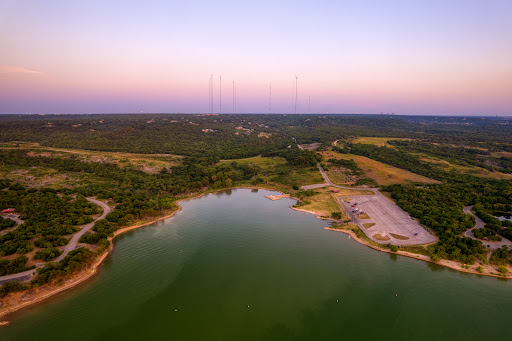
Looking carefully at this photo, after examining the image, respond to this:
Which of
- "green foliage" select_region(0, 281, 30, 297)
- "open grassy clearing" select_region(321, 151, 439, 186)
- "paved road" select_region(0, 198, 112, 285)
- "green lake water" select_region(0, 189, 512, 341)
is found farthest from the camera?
"open grassy clearing" select_region(321, 151, 439, 186)

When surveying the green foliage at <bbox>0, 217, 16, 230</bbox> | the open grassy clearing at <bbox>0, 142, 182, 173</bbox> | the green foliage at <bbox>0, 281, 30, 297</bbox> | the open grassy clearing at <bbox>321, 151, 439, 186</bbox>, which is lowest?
the green foliage at <bbox>0, 281, 30, 297</bbox>

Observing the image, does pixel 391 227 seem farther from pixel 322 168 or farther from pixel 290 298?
pixel 322 168

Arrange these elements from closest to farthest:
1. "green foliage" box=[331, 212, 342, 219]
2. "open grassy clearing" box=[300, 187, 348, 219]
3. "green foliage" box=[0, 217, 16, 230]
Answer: "green foliage" box=[0, 217, 16, 230], "green foliage" box=[331, 212, 342, 219], "open grassy clearing" box=[300, 187, 348, 219]

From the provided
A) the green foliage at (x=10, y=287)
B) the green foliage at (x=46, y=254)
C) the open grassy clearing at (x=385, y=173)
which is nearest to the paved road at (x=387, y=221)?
the open grassy clearing at (x=385, y=173)

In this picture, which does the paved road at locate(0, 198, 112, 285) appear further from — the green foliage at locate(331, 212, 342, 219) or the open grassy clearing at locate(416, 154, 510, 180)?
the open grassy clearing at locate(416, 154, 510, 180)

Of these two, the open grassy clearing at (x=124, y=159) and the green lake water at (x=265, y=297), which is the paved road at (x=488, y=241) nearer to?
the green lake water at (x=265, y=297)

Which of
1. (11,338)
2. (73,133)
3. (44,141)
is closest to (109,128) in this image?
(73,133)

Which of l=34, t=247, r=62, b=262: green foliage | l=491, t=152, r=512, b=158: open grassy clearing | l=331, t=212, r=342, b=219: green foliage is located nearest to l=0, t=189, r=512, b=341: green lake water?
l=34, t=247, r=62, b=262: green foliage

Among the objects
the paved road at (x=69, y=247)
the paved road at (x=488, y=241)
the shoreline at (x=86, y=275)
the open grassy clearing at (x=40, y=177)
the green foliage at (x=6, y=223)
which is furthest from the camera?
the open grassy clearing at (x=40, y=177)
